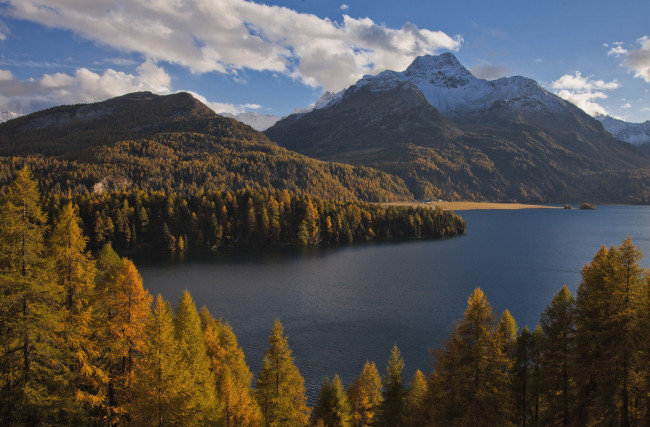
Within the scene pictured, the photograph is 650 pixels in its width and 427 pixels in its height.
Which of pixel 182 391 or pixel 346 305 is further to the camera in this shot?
pixel 346 305

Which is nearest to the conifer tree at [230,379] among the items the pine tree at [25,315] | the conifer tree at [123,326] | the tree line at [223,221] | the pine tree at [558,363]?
the conifer tree at [123,326]

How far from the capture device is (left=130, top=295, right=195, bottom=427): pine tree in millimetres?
23984

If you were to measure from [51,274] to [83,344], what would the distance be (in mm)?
4595

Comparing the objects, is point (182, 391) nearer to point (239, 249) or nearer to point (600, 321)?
point (600, 321)

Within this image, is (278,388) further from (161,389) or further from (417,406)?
(417,406)

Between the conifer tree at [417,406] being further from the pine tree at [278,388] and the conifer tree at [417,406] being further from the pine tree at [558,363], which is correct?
the pine tree at [278,388]

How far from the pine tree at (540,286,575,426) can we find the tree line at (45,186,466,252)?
13291 centimetres

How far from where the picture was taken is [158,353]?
79.6 feet

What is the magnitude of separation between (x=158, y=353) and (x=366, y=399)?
21349 millimetres

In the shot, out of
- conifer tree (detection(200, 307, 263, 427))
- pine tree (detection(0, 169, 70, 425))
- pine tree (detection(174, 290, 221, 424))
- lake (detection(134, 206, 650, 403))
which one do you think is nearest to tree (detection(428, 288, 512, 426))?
conifer tree (detection(200, 307, 263, 427))

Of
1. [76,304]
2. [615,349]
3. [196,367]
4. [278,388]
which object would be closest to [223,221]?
[278,388]

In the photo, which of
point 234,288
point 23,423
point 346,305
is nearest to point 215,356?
point 23,423

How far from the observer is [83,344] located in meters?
24.4

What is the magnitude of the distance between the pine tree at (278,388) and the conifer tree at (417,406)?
28.7 feet
